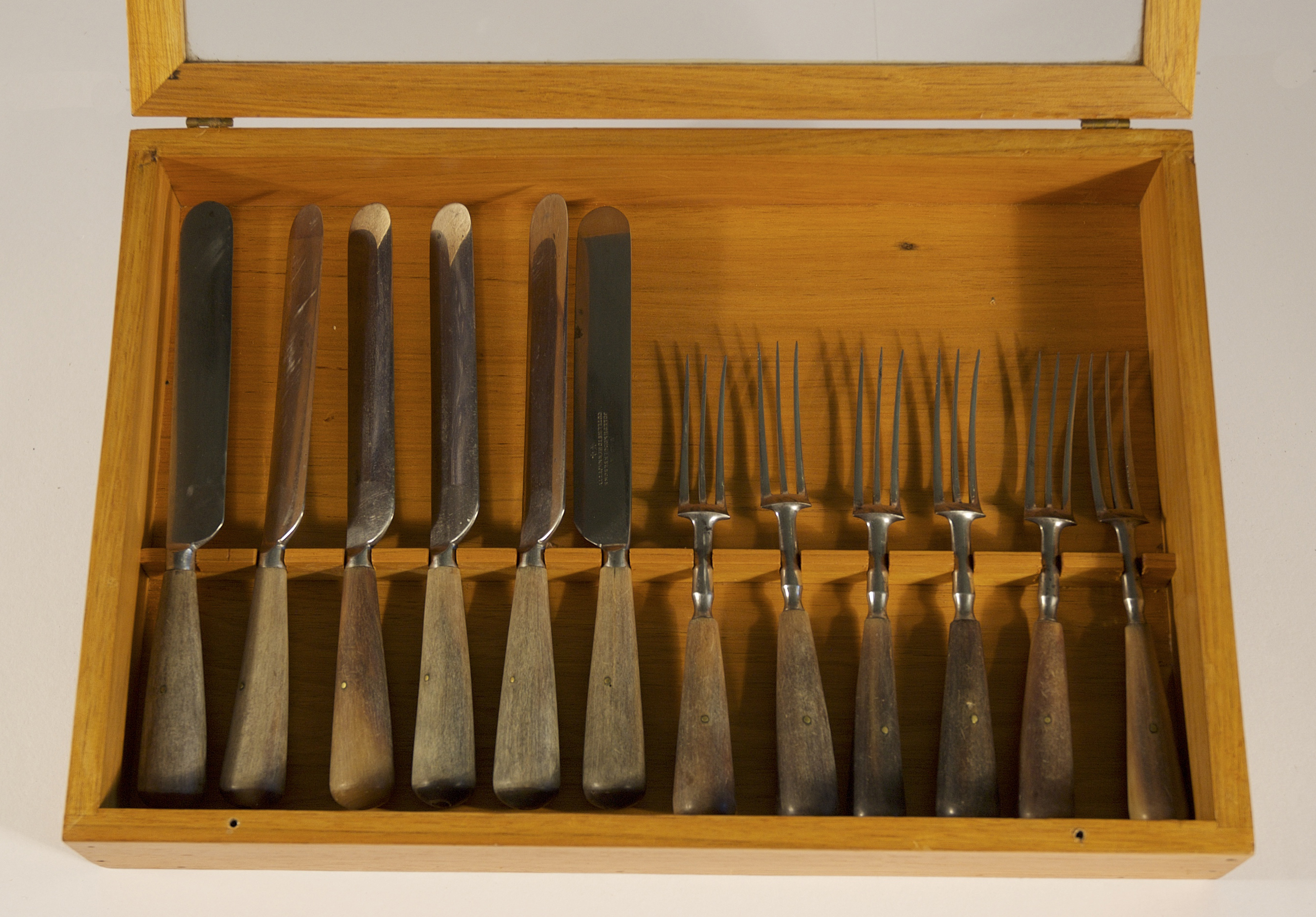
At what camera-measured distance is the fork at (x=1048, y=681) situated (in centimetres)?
68

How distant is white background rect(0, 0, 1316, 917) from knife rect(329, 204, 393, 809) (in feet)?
0.44

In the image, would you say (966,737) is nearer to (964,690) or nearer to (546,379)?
(964,690)

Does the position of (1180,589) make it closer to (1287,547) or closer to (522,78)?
(1287,547)

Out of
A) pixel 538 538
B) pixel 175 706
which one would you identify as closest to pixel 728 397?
pixel 538 538

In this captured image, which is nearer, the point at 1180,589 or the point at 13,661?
the point at 1180,589

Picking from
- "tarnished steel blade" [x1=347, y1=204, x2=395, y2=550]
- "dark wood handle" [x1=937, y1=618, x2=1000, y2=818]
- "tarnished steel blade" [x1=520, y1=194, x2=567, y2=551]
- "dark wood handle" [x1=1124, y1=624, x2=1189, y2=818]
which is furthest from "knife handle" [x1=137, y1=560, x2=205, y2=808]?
"dark wood handle" [x1=1124, y1=624, x2=1189, y2=818]

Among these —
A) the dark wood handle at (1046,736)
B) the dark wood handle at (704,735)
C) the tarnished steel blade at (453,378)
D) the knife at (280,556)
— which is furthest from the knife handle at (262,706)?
the dark wood handle at (1046,736)

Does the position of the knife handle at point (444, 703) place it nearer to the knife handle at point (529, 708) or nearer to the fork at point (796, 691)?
the knife handle at point (529, 708)

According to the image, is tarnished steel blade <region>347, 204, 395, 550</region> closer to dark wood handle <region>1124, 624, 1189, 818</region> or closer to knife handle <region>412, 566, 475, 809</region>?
knife handle <region>412, 566, 475, 809</region>

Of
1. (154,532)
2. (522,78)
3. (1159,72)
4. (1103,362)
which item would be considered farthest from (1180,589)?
(154,532)

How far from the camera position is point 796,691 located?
0.70 metres

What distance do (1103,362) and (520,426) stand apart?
0.42 m

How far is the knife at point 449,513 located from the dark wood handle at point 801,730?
0.62ft

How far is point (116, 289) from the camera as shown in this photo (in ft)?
2.46
